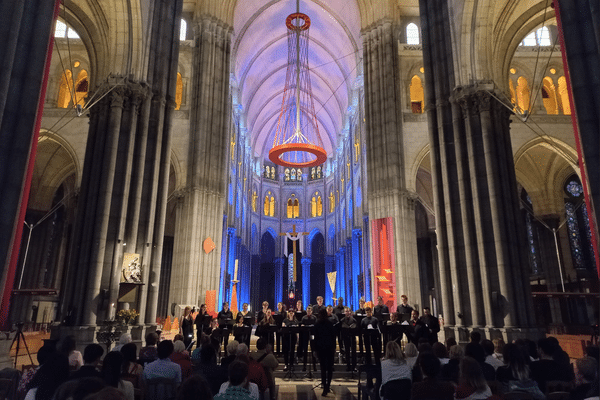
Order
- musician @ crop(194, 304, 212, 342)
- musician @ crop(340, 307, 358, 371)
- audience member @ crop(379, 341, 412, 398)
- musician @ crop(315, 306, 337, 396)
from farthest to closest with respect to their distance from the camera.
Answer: musician @ crop(194, 304, 212, 342) < musician @ crop(340, 307, 358, 371) < musician @ crop(315, 306, 337, 396) < audience member @ crop(379, 341, 412, 398)

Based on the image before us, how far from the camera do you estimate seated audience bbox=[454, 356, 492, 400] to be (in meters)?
3.79

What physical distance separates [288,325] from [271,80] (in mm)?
35936

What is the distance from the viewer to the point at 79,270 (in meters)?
11.6

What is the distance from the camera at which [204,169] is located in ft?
72.7

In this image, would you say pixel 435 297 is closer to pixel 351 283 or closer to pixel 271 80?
pixel 351 283

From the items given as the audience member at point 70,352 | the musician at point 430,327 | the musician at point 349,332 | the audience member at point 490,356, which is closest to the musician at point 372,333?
the musician at point 349,332

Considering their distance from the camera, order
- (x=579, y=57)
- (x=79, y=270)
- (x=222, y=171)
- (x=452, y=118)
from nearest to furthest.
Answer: (x=579, y=57) < (x=79, y=270) < (x=452, y=118) < (x=222, y=171)

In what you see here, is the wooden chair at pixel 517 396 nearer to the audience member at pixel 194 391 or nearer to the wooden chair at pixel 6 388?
the audience member at pixel 194 391

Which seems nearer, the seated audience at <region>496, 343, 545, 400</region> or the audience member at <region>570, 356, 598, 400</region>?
the audience member at <region>570, 356, 598, 400</region>

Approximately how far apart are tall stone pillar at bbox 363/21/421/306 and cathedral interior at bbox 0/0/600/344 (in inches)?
3.3

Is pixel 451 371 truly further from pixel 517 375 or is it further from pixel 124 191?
pixel 124 191

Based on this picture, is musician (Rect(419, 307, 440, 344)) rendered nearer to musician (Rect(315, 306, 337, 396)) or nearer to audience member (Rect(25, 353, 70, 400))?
musician (Rect(315, 306, 337, 396))

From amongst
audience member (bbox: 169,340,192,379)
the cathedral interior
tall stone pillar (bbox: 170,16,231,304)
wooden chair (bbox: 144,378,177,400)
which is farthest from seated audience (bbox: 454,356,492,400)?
tall stone pillar (bbox: 170,16,231,304)

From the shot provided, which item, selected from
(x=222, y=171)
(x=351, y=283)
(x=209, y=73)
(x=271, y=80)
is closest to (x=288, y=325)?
(x=222, y=171)
